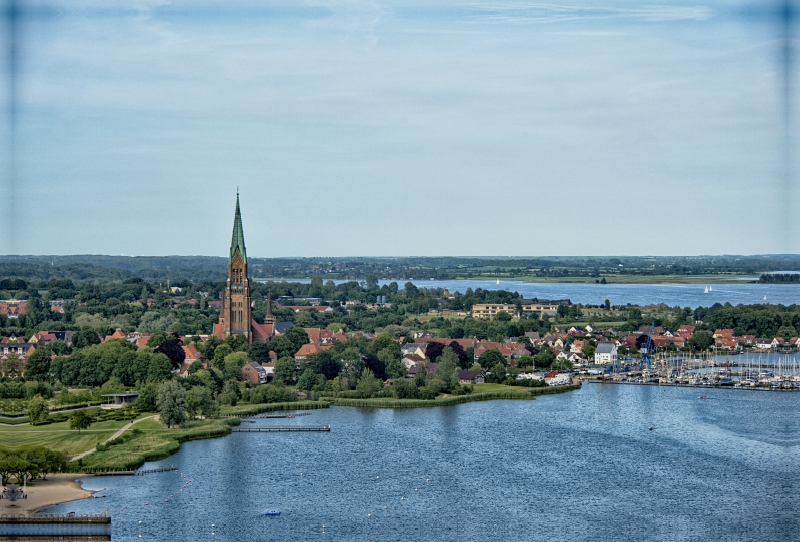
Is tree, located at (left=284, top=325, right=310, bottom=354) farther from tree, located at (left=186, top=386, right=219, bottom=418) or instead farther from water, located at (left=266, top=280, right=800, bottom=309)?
water, located at (left=266, top=280, right=800, bottom=309)

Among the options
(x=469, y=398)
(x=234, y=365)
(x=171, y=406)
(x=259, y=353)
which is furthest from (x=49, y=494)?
(x=259, y=353)

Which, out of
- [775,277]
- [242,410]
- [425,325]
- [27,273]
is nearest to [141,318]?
[425,325]

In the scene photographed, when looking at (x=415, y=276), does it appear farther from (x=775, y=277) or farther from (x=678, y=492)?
(x=678, y=492)

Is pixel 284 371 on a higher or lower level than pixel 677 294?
lower

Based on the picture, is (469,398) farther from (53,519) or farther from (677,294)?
(677,294)

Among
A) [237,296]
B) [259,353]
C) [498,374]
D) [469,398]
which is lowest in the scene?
[469,398]

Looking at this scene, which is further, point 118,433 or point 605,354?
point 605,354

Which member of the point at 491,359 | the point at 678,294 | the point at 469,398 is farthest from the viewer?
the point at 678,294

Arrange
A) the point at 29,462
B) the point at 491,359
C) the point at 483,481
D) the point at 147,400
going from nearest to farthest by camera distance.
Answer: the point at 29,462 → the point at 483,481 → the point at 147,400 → the point at 491,359
